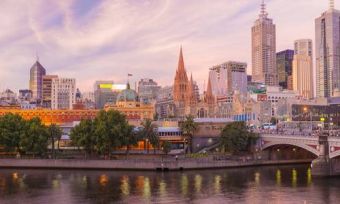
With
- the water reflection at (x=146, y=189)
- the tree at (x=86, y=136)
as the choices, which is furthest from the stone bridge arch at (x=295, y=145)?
the tree at (x=86, y=136)

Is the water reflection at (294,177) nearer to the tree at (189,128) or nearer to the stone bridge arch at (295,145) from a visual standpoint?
the stone bridge arch at (295,145)

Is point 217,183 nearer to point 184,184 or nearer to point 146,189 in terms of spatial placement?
point 184,184

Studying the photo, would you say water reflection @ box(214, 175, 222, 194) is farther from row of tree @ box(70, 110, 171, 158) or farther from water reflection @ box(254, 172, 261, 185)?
row of tree @ box(70, 110, 171, 158)

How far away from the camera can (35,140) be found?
14188cm

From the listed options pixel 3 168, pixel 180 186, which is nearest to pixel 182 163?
pixel 180 186

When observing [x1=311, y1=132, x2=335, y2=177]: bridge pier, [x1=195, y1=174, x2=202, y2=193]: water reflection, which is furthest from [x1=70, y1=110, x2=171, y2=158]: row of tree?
[x1=311, y1=132, x2=335, y2=177]: bridge pier

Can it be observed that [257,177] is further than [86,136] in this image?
No

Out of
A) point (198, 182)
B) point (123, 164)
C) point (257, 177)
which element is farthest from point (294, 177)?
point (123, 164)

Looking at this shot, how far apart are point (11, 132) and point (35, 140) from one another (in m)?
7.99

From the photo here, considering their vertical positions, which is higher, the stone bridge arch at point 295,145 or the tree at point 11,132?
the tree at point 11,132

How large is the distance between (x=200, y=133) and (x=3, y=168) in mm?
68355

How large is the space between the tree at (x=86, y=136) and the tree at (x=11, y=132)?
1570cm

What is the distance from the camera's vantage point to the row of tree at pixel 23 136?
463ft

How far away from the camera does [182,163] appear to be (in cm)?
13288
